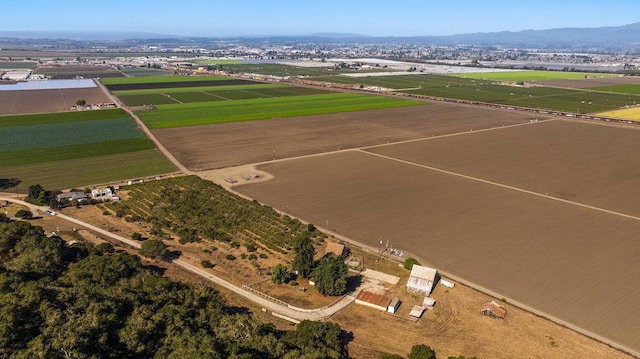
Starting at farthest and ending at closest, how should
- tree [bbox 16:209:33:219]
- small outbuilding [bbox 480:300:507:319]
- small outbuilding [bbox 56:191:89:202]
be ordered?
1. small outbuilding [bbox 56:191:89:202]
2. tree [bbox 16:209:33:219]
3. small outbuilding [bbox 480:300:507:319]

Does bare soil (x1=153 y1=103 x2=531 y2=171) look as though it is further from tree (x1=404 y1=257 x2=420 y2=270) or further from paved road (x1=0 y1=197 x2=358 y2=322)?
tree (x1=404 y1=257 x2=420 y2=270)

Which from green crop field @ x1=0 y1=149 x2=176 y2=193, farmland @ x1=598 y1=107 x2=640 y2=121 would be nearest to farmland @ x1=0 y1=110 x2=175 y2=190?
green crop field @ x1=0 y1=149 x2=176 y2=193

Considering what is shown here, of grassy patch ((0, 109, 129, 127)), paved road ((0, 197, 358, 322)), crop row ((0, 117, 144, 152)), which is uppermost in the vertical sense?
grassy patch ((0, 109, 129, 127))

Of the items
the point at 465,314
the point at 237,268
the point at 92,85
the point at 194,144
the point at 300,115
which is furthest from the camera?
the point at 92,85

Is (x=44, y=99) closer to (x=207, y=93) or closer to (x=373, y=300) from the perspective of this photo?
(x=207, y=93)

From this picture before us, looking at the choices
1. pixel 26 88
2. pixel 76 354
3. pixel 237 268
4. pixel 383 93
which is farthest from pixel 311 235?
pixel 26 88

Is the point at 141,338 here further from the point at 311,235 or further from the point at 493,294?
the point at 493,294

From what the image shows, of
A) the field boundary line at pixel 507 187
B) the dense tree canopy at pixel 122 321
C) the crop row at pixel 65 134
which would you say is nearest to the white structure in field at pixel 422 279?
the dense tree canopy at pixel 122 321
